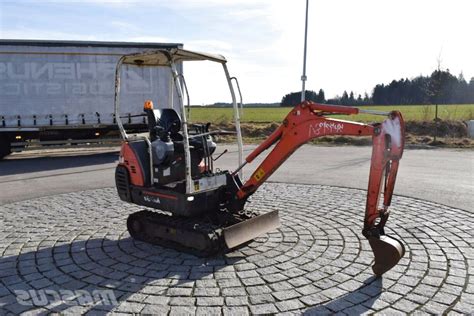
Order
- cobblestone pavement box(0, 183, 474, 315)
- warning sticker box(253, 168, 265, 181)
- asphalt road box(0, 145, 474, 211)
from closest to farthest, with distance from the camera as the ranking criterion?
1. cobblestone pavement box(0, 183, 474, 315)
2. warning sticker box(253, 168, 265, 181)
3. asphalt road box(0, 145, 474, 211)

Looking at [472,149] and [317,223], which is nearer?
[317,223]

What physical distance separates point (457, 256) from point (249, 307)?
2723 millimetres

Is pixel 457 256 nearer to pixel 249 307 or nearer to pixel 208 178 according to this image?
pixel 249 307

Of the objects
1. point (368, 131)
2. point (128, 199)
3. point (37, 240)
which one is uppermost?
point (368, 131)

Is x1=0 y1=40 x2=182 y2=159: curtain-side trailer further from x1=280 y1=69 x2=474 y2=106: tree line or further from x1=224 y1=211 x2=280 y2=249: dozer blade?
x1=280 y1=69 x2=474 y2=106: tree line

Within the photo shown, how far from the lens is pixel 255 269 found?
14.8 feet

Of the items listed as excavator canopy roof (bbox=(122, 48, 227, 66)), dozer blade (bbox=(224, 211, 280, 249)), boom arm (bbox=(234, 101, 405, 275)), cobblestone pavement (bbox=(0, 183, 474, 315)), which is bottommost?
cobblestone pavement (bbox=(0, 183, 474, 315))

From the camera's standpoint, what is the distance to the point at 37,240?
562 cm

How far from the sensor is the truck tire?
14.8 meters

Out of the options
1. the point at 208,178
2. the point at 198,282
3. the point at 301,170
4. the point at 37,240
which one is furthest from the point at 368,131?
the point at 301,170

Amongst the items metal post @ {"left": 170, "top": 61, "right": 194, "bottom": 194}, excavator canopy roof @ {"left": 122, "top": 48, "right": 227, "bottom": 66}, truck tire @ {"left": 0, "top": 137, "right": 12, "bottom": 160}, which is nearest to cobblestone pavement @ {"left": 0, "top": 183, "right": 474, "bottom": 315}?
metal post @ {"left": 170, "top": 61, "right": 194, "bottom": 194}

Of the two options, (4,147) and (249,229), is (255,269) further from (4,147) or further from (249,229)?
(4,147)

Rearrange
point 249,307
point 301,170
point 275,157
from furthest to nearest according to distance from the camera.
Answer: point 301,170
point 275,157
point 249,307

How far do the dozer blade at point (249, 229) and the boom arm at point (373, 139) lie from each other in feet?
1.91
